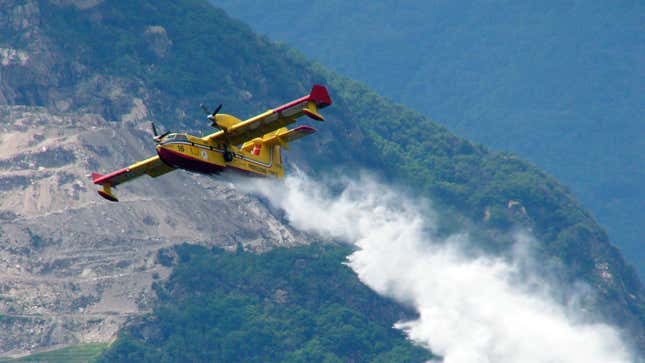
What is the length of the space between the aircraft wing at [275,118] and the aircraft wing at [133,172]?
6.58 metres

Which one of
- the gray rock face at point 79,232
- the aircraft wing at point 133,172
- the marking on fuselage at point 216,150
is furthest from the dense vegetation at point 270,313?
the marking on fuselage at point 216,150

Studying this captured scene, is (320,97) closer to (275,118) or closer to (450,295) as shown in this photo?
(275,118)

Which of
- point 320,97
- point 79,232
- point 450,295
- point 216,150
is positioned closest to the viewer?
point 320,97

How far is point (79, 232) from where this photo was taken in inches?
7407

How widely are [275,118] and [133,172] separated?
14152 mm

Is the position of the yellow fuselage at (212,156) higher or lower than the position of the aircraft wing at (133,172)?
higher

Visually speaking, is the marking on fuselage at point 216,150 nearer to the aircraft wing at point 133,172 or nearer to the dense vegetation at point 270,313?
the aircraft wing at point 133,172

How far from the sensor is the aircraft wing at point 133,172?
13012 centimetres

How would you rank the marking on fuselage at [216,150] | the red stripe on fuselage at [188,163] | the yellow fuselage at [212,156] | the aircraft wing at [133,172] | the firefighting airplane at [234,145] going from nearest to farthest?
the firefighting airplane at [234,145] → the red stripe on fuselage at [188,163] → the yellow fuselage at [212,156] → the marking on fuselage at [216,150] → the aircraft wing at [133,172]

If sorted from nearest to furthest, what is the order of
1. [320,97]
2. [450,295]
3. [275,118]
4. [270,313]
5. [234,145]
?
1. [320,97]
2. [275,118]
3. [234,145]
4. [450,295]
5. [270,313]

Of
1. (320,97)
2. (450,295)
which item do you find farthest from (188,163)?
(450,295)

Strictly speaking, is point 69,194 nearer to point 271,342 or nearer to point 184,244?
point 184,244

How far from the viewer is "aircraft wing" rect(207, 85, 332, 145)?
118 m

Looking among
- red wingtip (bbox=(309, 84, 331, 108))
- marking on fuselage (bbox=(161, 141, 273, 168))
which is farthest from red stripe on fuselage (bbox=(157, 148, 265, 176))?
red wingtip (bbox=(309, 84, 331, 108))
